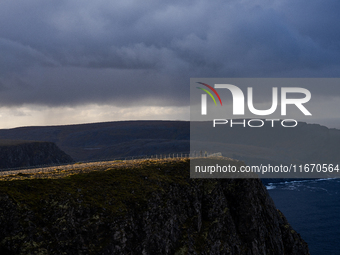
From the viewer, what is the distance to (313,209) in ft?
413

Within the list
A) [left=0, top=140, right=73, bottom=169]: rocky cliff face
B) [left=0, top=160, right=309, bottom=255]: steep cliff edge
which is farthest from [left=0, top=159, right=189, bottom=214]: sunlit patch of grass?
[left=0, top=140, right=73, bottom=169]: rocky cliff face

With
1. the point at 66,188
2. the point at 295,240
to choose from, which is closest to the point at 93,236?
the point at 66,188

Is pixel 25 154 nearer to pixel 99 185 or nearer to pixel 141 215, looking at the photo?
pixel 99 185

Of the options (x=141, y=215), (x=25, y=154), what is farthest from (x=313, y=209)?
(x=25, y=154)

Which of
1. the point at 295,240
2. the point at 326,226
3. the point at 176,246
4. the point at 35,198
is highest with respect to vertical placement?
the point at 35,198

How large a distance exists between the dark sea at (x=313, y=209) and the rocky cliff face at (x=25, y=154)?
442ft

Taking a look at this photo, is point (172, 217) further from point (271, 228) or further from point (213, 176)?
point (271, 228)

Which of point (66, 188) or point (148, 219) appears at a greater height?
point (66, 188)

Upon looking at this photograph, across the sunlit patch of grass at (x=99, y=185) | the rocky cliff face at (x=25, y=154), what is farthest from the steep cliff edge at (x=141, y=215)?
the rocky cliff face at (x=25, y=154)

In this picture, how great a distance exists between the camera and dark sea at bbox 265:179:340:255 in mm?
90812

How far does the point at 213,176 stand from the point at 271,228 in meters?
14.8

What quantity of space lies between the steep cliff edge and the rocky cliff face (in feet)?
456

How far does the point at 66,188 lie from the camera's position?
39.2 m

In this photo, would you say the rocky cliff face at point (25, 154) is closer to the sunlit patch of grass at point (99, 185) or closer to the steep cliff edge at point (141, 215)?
the sunlit patch of grass at point (99, 185)
